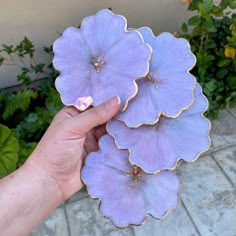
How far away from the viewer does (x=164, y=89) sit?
1.00 meters

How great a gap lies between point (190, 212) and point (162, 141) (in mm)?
936

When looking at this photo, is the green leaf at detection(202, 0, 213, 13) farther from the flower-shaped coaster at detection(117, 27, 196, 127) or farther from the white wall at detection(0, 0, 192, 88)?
the flower-shaped coaster at detection(117, 27, 196, 127)

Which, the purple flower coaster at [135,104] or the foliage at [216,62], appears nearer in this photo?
the purple flower coaster at [135,104]

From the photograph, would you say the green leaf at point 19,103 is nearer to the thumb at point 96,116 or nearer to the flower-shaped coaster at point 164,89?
the thumb at point 96,116

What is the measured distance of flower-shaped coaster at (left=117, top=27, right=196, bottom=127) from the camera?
0.99 m

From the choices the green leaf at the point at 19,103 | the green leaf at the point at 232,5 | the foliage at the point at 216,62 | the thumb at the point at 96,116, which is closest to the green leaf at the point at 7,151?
the green leaf at the point at 19,103

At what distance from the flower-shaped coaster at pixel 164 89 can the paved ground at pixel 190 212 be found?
0.95 m

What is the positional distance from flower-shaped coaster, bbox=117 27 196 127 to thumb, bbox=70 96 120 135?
0.16 ft

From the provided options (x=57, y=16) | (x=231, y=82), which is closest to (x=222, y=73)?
(x=231, y=82)

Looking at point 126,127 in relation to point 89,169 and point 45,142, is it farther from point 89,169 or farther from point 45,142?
point 45,142

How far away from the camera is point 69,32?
3.52ft

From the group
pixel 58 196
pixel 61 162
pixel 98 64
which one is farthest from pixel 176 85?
pixel 58 196

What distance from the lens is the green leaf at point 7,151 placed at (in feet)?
5.86

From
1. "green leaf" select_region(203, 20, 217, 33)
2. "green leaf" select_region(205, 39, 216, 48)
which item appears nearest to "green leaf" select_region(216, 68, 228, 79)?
"green leaf" select_region(205, 39, 216, 48)
